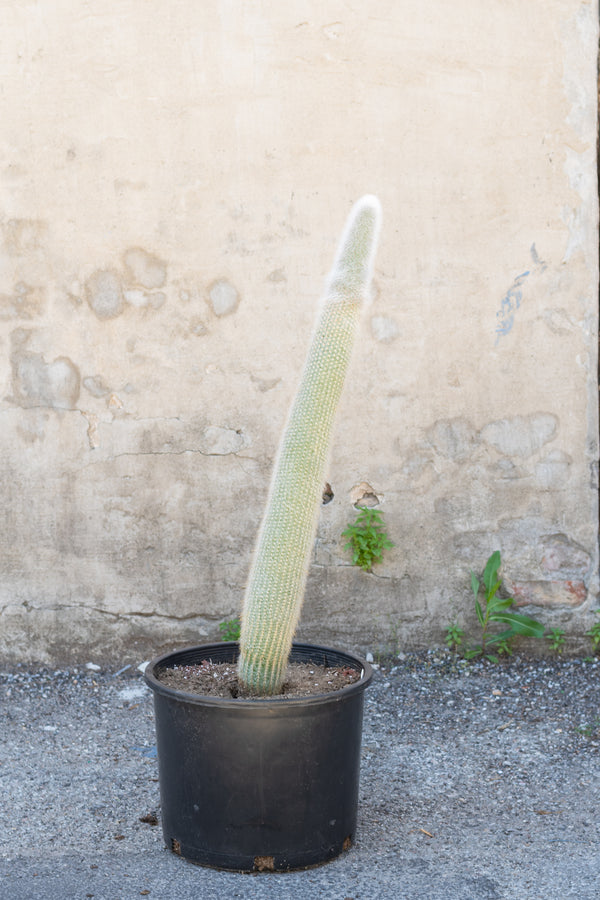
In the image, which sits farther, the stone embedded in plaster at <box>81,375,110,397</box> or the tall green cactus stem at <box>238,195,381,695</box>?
the stone embedded in plaster at <box>81,375,110,397</box>

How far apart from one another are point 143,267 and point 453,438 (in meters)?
1.47

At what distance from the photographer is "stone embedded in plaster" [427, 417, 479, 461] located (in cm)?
376

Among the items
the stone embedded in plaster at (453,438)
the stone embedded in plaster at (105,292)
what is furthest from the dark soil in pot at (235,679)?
the stone embedded in plaster at (105,292)

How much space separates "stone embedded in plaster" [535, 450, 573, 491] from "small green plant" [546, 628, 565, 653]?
23.5 inches

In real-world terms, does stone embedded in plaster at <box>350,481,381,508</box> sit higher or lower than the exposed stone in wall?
lower

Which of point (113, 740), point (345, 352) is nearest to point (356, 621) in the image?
point (113, 740)

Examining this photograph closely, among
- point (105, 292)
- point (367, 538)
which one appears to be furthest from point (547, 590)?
point (105, 292)

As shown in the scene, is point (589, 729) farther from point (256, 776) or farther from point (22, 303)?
point (22, 303)

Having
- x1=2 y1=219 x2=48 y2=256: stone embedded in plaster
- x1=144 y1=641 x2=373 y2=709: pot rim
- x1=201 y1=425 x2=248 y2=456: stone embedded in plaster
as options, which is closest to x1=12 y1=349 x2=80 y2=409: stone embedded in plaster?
x1=2 y1=219 x2=48 y2=256: stone embedded in plaster

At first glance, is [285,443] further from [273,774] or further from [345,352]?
[273,774]

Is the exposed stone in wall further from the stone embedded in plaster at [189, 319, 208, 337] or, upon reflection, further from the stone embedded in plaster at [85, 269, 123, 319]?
the stone embedded in plaster at [189, 319, 208, 337]

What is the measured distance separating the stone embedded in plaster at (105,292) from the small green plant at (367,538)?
1.32m

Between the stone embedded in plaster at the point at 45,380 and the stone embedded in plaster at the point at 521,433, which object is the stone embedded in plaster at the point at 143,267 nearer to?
the stone embedded in plaster at the point at 45,380

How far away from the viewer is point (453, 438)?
3.76m
